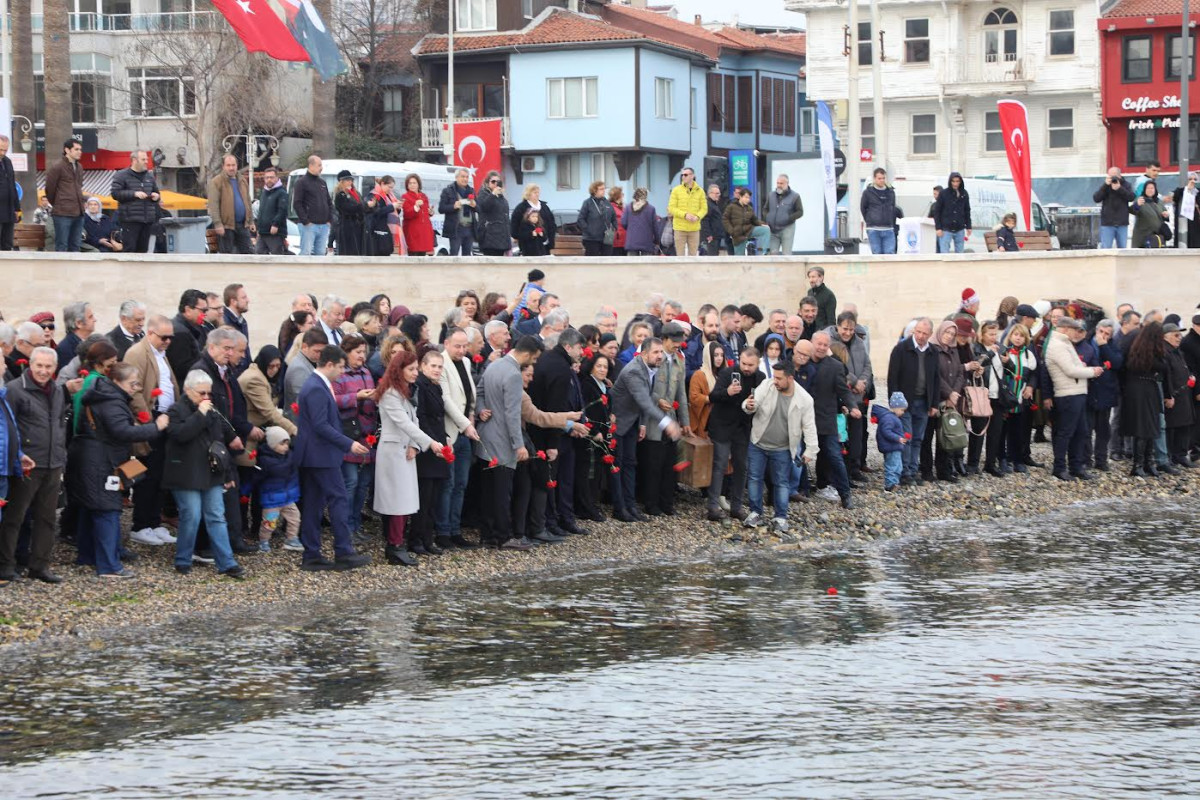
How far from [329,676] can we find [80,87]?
51.3 meters

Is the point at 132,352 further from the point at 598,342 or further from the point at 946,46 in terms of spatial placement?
the point at 946,46

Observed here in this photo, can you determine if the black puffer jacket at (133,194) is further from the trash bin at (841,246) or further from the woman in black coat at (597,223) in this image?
the trash bin at (841,246)

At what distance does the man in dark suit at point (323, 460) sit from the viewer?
41.0 feet

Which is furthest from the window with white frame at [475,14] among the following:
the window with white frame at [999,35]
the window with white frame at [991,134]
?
the window with white frame at [991,134]

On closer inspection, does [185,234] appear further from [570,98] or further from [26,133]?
[570,98]

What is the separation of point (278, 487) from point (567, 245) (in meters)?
11.4

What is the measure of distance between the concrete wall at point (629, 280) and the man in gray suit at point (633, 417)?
7.69m

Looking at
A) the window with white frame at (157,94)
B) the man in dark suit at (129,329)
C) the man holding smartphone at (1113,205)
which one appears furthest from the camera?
the window with white frame at (157,94)

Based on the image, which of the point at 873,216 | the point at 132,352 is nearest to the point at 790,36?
the point at 873,216

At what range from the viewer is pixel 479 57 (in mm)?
59875

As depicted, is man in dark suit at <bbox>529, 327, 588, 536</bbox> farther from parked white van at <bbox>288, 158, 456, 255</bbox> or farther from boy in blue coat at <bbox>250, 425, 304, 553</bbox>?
parked white van at <bbox>288, 158, 456, 255</bbox>

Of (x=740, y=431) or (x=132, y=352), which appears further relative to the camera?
(x=740, y=431)

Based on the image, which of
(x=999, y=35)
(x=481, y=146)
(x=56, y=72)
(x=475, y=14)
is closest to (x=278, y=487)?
(x=56, y=72)

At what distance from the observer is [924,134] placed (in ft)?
191
